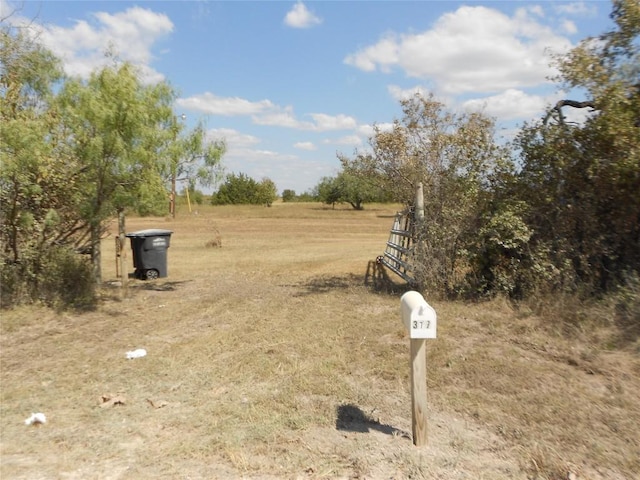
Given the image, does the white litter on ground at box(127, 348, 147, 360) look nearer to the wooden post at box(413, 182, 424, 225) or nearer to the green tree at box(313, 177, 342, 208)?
the wooden post at box(413, 182, 424, 225)

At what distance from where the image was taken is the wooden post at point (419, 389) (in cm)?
347

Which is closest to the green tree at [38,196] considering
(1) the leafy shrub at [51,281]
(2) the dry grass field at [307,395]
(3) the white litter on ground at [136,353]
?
(1) the leafy shrub at [51,281]

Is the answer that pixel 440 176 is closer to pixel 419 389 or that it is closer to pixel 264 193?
pixel 419 389

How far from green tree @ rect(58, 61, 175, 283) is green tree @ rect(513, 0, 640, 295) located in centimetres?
607

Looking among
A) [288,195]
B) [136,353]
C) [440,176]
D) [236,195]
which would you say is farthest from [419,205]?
[288,195]

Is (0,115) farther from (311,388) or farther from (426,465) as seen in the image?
(426,465)

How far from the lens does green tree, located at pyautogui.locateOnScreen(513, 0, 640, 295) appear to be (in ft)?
A: 21.8

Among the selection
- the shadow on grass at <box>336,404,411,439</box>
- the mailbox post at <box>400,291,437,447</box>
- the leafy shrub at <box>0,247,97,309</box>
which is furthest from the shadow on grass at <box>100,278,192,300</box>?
the mailbox post at <box>400,291,437,447</box>

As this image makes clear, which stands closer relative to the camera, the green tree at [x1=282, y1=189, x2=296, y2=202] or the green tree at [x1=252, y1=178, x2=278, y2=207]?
the green tree at [x1=252, y1=178, x2=278, y2=207]

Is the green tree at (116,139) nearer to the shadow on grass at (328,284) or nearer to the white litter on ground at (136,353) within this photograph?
the white litter on ground at (136,353)

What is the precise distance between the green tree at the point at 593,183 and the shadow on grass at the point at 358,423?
13.7 ft

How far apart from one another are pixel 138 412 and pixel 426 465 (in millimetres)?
2443

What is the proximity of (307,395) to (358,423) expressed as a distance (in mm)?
663

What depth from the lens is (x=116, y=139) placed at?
6906mm
